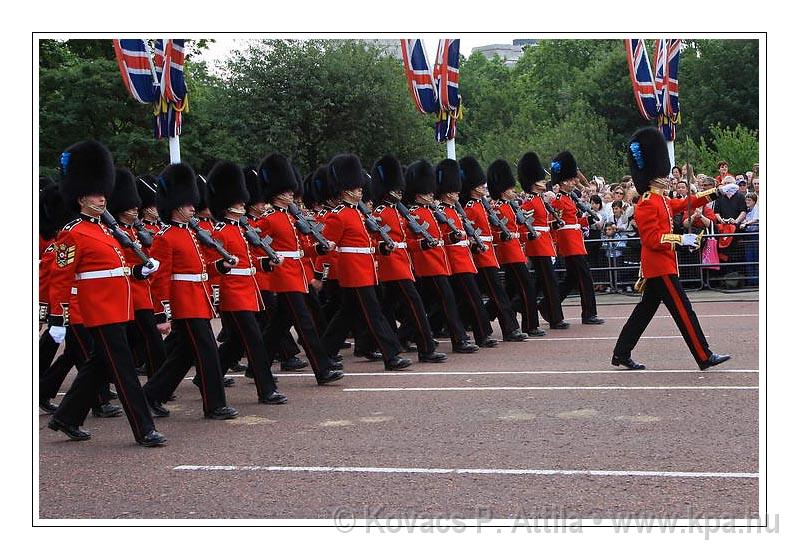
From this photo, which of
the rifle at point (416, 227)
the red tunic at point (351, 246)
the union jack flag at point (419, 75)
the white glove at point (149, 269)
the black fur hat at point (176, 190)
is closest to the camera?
the white glove at point (149, 269)

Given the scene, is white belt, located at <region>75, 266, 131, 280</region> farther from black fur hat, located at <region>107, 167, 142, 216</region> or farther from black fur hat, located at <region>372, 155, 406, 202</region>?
black fur hat, located at <region>372, 155, 406, 202</region>

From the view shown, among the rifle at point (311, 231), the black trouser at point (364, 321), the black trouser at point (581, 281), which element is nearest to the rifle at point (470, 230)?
the black trouser at point (581, 281)

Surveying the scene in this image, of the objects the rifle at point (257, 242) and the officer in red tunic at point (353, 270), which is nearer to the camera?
the rifle at point (257, 242)

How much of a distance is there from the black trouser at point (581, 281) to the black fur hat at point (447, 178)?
1.71 metres

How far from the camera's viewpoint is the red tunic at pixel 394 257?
9570 millimetres

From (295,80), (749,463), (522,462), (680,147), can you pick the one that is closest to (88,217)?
(522,462)

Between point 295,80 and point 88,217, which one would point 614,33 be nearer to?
point 88,217

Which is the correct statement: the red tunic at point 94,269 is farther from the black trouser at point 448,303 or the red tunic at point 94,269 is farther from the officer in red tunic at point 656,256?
the black trouser at point 448,303

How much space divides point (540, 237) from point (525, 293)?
25.3 inches

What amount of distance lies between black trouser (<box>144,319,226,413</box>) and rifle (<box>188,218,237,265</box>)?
0.43 m

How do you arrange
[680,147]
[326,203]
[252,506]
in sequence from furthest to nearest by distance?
[680,147]
[326,203]
[252,506]

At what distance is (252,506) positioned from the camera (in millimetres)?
5141

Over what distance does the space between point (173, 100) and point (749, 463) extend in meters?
8.08
